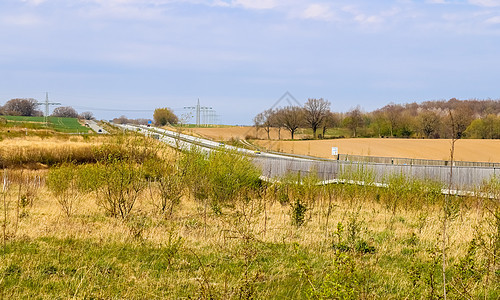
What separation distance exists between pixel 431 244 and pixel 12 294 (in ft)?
27.0

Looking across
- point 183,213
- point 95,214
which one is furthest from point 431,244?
point 95,214

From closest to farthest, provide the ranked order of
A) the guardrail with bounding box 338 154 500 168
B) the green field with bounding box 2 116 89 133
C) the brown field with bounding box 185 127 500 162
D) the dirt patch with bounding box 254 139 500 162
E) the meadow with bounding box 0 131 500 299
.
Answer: the meadow with bounding box 0 131 500 299 → the guardrail with bounding box 338 154 500 168 → the brown field with bounding box 185 127 500 162 → the dirt patch with bounding box 254 139 500 162 → the green field with bounding box 2 116 89 133

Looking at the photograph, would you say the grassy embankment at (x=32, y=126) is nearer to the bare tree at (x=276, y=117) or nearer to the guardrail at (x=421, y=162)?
the bare tree at (x=276, y=117)

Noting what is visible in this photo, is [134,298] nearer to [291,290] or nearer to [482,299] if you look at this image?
[291,290]

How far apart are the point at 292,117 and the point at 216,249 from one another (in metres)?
75.9

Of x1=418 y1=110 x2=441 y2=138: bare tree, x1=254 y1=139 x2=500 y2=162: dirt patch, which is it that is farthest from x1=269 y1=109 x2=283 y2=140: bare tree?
x1=418 y1=110 x2=441 y2=138: bare tree

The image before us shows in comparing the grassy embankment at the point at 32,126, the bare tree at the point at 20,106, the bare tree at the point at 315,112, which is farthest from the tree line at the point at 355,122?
the bare tree at the point at 20,106

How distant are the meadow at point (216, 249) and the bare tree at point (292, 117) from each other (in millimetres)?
66150

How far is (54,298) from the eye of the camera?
245 inches

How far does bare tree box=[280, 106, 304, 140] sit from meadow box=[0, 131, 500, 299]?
217 ft

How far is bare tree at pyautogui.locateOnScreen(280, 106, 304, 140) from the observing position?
83.6 meters

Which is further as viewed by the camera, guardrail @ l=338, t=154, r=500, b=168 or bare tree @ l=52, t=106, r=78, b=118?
bare tree @ l=52, t=106, r=78, b=118

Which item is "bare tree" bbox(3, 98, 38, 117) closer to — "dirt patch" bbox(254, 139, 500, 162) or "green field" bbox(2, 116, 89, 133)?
"green field" bbox(2, 116, 89, 133)

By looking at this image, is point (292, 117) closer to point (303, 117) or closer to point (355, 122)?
point (303, 117)
